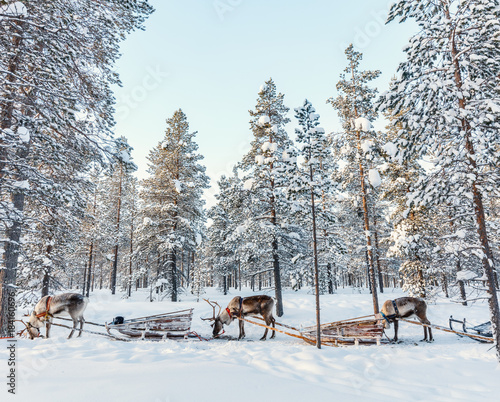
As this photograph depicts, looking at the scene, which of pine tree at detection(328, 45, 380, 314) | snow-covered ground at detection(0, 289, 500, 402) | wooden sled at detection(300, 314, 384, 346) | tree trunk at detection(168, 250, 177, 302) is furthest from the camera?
tree trunk at detection(168, 250, 177, 302)

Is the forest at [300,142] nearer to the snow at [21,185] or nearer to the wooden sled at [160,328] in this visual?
the snow at [21,185]

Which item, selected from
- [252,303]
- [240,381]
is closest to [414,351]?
[252,303]

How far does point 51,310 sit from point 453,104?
15118mm

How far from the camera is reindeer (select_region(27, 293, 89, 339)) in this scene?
Result: 338 inches

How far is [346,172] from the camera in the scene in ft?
51.0

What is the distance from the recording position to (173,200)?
19.8m

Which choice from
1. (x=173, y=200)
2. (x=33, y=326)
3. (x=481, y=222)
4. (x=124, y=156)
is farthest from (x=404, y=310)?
(x=173, y=200)

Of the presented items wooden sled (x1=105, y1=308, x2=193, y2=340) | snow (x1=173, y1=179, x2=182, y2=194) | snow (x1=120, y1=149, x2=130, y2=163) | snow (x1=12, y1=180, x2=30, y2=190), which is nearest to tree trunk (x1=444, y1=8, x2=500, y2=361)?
wooden sled (x1=105, y1=308, x2=193, y2=340)

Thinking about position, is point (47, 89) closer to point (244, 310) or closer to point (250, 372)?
point (250, 372)

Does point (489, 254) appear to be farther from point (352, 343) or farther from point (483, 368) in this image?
point (352, 343)

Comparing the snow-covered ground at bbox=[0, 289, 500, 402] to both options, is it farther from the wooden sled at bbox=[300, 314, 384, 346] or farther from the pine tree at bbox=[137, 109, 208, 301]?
the pine tree at bbox=[137, 109, 208, 301]

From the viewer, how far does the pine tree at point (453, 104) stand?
7.30 metres

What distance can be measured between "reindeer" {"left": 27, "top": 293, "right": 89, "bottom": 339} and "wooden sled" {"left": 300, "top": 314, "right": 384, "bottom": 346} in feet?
28.0

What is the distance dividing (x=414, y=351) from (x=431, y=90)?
351 inches
